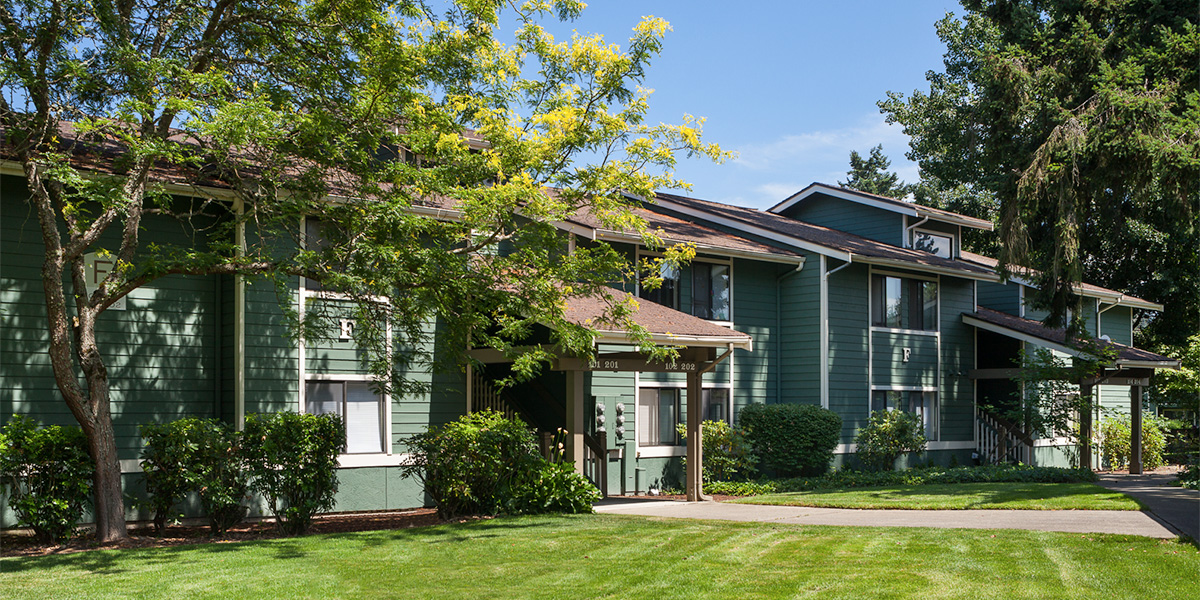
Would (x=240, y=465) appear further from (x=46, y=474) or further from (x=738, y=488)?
(x=738, y=488)

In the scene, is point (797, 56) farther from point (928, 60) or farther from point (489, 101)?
point (928, 60)

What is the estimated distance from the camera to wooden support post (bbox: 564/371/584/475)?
1600 centimetres

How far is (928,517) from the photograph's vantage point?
14.4 metres

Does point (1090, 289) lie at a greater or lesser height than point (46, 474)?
greater

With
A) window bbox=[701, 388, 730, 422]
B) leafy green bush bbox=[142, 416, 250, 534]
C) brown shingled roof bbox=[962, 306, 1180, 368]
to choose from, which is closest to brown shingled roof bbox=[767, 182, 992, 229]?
brown shingled roof bbox=[962, 306, 1180, 368]

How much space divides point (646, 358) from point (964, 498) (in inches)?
229

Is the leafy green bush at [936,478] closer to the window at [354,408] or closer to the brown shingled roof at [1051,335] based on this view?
the brown shingled roof at [1051,335]

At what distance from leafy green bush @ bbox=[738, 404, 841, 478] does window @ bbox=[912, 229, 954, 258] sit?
370 inches

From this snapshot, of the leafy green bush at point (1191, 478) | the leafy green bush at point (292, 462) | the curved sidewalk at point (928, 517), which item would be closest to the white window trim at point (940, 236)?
the leafy green bush at point (1191, 478)

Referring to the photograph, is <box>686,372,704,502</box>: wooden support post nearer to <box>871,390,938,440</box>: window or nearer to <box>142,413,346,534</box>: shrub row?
<box>142,413,346,534</box>: shrub row

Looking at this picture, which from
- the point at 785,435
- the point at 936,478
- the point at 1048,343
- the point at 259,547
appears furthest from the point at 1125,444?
the point at 259,547

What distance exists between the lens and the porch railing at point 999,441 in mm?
26312

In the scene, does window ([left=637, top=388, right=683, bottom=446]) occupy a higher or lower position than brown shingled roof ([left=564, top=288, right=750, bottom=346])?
lower

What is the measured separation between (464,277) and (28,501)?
572 cm
